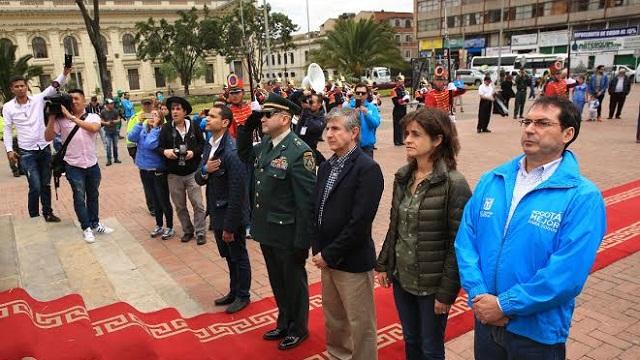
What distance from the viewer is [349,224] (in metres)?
2.88

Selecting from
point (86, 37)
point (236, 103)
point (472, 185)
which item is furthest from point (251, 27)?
point (472, 185)

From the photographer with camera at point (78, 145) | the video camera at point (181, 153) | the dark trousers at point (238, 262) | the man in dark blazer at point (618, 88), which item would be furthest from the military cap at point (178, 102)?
the man in dark blazer at point (618, 88)

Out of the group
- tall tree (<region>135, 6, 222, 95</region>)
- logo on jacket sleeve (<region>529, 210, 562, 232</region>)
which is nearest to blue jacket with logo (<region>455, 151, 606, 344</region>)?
logo on jacket sleeve (<region>529, 210, 562, 232</region>)

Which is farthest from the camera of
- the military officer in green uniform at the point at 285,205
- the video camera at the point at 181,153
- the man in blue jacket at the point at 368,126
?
the man in blue jacket at the point at 368,126

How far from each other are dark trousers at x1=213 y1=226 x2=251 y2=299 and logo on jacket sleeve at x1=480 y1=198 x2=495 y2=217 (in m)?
2.33

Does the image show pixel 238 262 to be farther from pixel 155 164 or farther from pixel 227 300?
pixel 155 164

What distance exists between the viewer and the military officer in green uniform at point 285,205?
3307 millimetres

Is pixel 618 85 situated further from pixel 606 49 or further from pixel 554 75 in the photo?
pixel 606 49

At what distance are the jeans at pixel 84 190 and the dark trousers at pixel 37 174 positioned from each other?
0.64 metres

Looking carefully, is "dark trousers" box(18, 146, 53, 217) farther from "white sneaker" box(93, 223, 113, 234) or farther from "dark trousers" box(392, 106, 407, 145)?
"dark trousers" box(392, 106, 407, 145)

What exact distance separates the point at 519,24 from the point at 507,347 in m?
61.0

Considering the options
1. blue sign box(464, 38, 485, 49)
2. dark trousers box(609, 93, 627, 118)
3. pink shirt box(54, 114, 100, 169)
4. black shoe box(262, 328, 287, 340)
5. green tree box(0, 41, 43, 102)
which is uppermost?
blue sign box(464, 38, 485, 49)

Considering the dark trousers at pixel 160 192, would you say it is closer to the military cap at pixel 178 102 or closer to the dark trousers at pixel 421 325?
the military cap at pixel 178 102

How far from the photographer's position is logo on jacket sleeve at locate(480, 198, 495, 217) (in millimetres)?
2197
